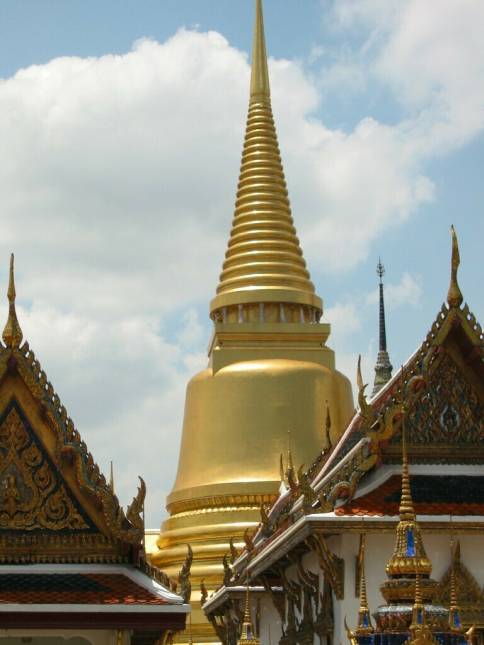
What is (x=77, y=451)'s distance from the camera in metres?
13.4

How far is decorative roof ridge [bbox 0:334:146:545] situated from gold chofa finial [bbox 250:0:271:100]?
77.8 ft

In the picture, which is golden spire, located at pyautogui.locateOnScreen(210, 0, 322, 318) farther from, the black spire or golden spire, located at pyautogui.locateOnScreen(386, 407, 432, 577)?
golden spire, located at pyautogui.locateOnScreen(386, 407, 432, 577)

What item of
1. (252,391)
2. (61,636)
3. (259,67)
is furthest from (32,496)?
(259,67)

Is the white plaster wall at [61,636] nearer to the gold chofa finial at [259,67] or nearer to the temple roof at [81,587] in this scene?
the temple roof at [81,587]

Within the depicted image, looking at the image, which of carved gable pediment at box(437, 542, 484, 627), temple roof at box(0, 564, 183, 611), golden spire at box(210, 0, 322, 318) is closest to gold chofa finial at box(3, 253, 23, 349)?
temple roof at box(0, 564, 183, 611)

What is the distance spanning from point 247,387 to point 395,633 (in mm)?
23570

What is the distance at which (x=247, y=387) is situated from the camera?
3275 cm

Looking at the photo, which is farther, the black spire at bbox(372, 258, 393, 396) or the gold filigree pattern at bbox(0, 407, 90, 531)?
the black spire at bbox(372, 258, 393, 396)

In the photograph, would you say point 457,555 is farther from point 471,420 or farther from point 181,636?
point 181,636

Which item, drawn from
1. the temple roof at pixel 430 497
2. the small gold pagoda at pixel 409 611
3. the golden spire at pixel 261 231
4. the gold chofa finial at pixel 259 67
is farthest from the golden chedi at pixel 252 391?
the small gold pagoda at pixel 409 611

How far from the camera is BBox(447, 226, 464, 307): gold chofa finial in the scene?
16438 millimetres

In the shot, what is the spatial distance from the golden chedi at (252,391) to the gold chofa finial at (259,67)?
2.23m

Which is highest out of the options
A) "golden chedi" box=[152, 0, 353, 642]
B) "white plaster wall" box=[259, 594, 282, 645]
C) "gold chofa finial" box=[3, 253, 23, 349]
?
"golden chedi" box=[152, 0, 353, 642]

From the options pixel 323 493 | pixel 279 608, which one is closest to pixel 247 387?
pixel 279 608
